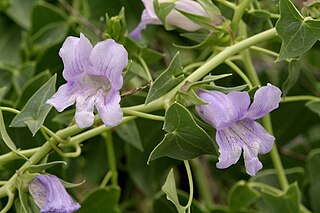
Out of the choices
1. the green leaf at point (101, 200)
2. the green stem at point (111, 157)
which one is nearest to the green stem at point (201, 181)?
the green stem at point (111, 157)

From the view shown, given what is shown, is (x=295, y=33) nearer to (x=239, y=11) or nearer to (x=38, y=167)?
(x=239, y=11)

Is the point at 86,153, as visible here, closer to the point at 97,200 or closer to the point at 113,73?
the point at 97,200

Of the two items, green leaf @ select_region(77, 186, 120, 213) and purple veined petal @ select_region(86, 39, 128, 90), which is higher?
purple veined petal @ select_region(86, 39, 128, 90)

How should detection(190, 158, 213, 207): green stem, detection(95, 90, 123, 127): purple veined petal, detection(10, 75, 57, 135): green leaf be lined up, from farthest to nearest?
detection(190, 158, 213, 207): green stem < detection(10, 75, 57, 135): green leaf < detection(95, 90, 123, 127): purple veined petal

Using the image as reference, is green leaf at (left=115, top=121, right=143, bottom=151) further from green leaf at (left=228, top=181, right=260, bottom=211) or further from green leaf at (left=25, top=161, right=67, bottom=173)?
green leaf at (left=25, top=161, right=67, bottom=173)

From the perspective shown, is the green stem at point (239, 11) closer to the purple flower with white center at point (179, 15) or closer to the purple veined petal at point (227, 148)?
the purple flower with white center at point (179, 15)

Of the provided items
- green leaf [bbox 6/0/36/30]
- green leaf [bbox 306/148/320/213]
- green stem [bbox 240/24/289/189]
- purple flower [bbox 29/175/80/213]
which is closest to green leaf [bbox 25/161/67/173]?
purple flower [bbox 29/175/80/213]

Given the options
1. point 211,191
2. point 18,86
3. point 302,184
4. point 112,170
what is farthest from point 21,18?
point 302,184
